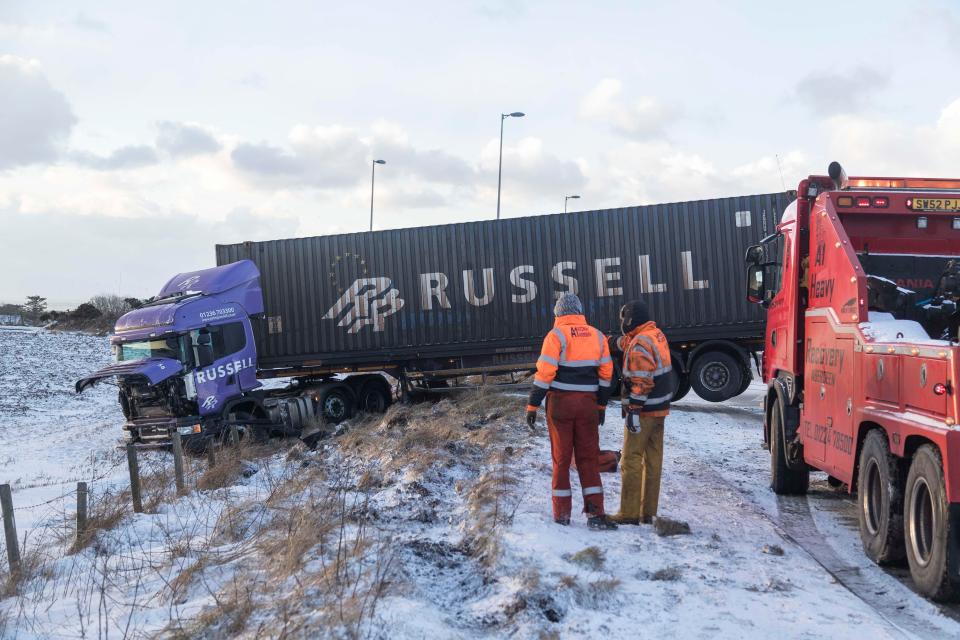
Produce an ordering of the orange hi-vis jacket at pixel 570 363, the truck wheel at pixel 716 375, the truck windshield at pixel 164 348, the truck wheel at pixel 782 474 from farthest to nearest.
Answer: the truck wheel at pixel 716 375 < the truck windshield at pixel 164 348 < the truck wheel at pixel 782 474 < the orange hi-vis jacket at pixel 570 363

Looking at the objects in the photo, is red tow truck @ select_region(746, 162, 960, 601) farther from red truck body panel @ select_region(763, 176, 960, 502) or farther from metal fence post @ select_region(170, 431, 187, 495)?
metal fence post @ select_region(170, 431, 187, 495)

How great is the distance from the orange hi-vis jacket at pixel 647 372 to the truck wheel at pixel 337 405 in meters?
12.0

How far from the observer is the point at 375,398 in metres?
18.6

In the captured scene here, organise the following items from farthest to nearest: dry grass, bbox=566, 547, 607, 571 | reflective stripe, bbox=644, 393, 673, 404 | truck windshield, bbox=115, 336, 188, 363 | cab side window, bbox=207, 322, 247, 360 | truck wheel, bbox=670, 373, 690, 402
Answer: truck wheel, bbox=670, 373, 690, 402 < cab side window, bbox=207, 322, 247, 360 < truck windshield, bbox=115, 336, 188, 363 < reflective stripe, bbox=644, 393, 673, 404 < dry grass, bbox=566, 547, 607, 571

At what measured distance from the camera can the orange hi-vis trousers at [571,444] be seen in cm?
651

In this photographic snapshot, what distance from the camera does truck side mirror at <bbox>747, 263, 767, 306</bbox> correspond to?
30.3ft

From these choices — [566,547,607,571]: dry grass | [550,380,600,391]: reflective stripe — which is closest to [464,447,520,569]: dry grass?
[566,547,607,571]: dry grass

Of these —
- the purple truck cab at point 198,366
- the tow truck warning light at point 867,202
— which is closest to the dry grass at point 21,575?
the purple truck cab at point 198,366

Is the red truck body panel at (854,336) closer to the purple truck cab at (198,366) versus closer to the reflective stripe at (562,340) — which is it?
the reflective stripe at (562,340)

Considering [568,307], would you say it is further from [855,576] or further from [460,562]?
[855,576]

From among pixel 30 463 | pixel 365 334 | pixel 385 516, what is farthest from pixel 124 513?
pixel 365 334

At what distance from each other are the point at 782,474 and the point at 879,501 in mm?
2484

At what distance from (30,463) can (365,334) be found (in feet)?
22.2

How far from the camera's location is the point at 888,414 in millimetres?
5445
